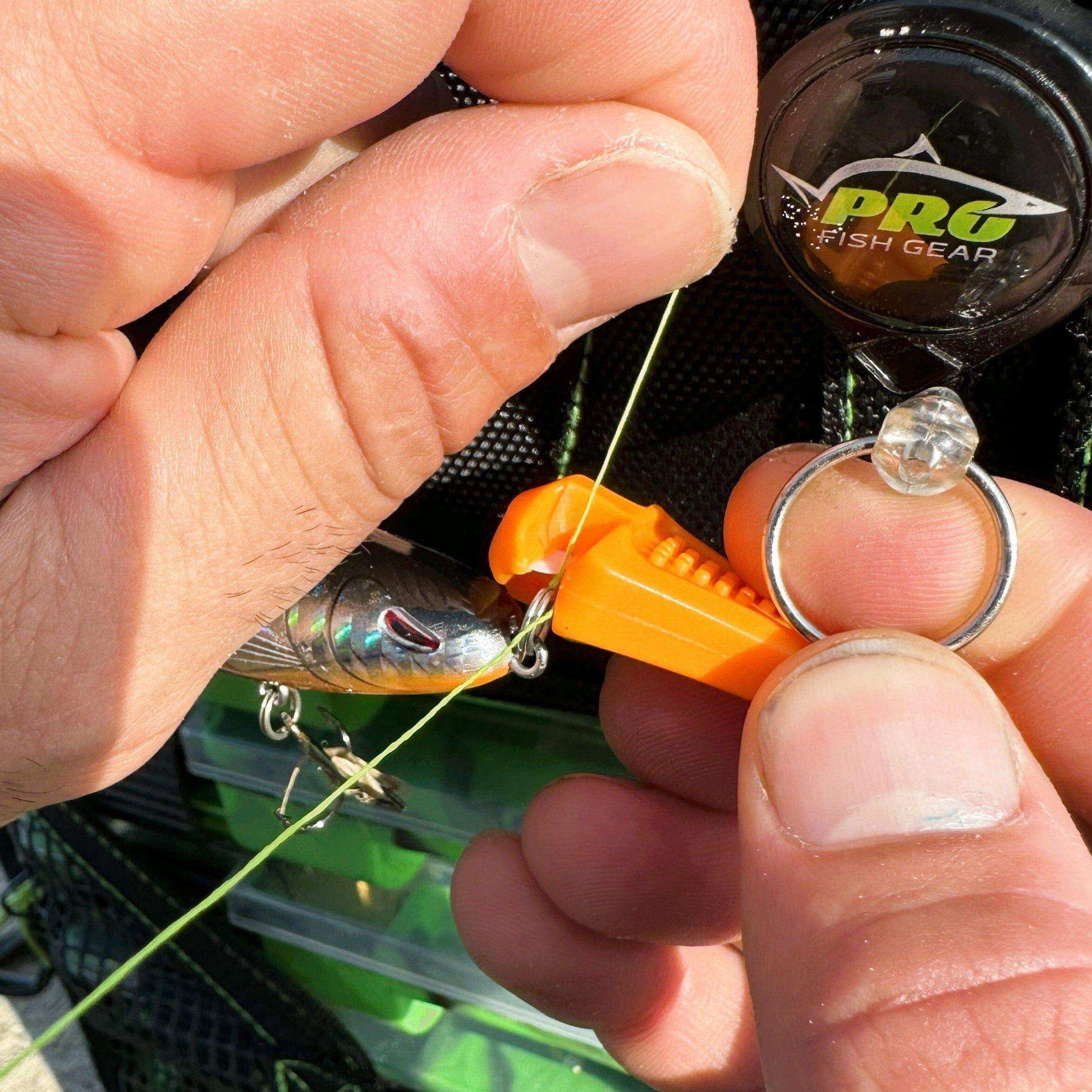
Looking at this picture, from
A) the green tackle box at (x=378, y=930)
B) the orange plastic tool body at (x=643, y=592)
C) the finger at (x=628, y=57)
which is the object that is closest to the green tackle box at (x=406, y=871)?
the green tackle box at (x=378, y=930)

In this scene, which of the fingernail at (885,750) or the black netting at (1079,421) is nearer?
the fingernail at (885,750)

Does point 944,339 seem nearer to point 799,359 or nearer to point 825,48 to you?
point 799,359

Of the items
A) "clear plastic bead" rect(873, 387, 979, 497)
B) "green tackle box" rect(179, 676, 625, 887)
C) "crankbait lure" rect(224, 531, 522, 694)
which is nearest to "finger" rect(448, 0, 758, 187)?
"clear plastic bead" rect(873, 387, 979, 497)

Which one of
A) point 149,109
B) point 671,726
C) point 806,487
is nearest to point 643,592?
point 806,487

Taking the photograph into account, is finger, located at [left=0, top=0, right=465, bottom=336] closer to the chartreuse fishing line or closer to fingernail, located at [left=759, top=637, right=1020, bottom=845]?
the chartreuse fishing line

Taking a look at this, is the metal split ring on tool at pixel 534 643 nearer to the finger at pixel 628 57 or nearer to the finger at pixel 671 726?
the finger at pixel 671 726

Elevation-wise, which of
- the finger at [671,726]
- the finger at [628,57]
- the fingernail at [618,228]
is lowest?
the finger at [671,726]

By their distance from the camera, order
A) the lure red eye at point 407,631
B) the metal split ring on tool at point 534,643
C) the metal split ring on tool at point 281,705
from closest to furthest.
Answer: the metal split ring on tool at point 534,643 < the lure red eye at point 407,631 < the metal split ring on tool at point 281,705
